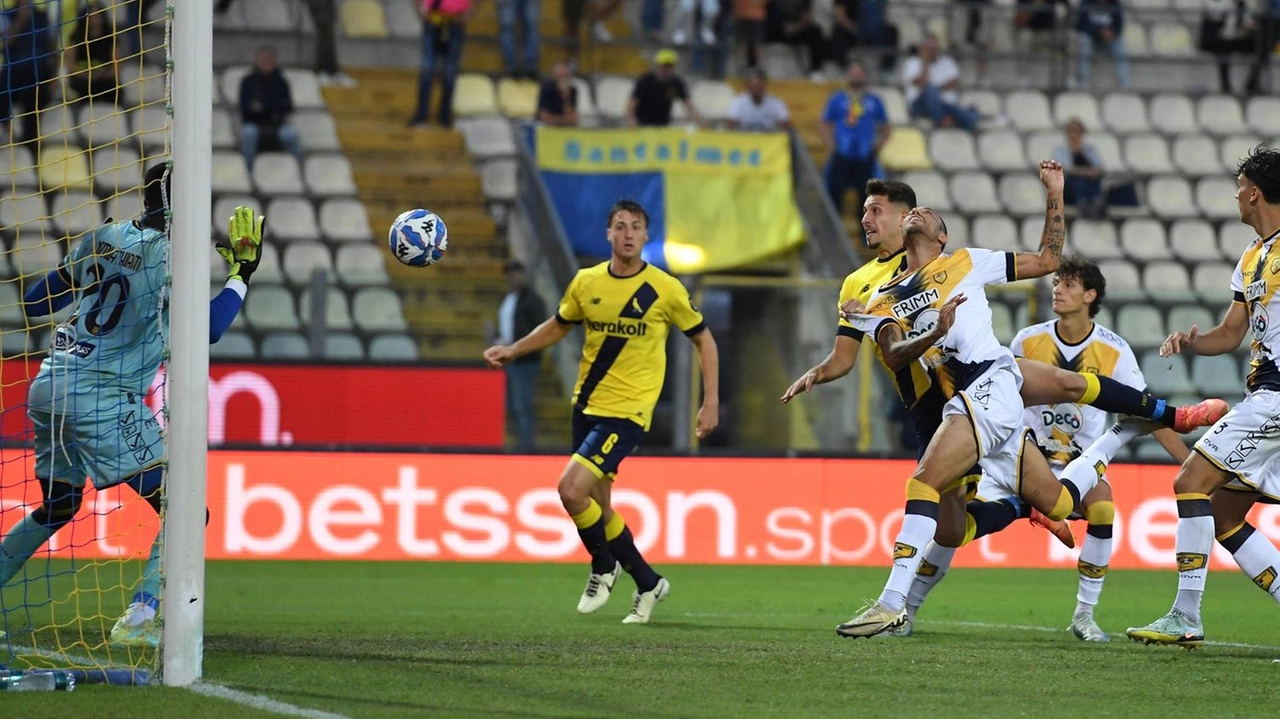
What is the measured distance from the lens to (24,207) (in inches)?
699

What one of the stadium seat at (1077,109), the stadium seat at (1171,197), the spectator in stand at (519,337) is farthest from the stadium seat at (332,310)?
the stadium seat at (1077,109)

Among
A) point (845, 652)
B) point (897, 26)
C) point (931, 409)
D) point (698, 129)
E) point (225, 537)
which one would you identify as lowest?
point (225, 537)

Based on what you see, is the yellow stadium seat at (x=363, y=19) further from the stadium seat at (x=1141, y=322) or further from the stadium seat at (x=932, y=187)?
the stadium seat at (x=1141, y=322)

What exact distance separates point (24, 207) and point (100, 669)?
11743 mm

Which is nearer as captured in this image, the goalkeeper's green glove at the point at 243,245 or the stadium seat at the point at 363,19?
the goalkeeper's green glove at the point at 243,245

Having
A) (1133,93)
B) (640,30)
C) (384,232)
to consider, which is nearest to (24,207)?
(384,232)

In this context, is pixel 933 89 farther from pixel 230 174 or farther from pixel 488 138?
pixel 230 174

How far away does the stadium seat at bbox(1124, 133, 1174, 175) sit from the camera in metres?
23.6

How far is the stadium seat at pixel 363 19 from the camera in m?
22.7

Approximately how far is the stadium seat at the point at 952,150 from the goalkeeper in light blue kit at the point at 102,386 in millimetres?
15630

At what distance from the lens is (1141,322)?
17375 millimetres

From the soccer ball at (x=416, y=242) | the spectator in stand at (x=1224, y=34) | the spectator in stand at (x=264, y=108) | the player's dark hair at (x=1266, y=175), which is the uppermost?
the spectator in stand at (x=1224, y=34)

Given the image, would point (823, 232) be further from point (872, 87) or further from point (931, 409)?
point (931, 409)

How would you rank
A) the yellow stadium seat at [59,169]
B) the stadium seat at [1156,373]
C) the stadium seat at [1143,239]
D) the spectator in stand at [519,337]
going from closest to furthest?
the spectator in stand at [519,337] < the stadium seat at [1156,373] < the yellow stadium seat at [59,169] < the stadium seat at [1143,239]
